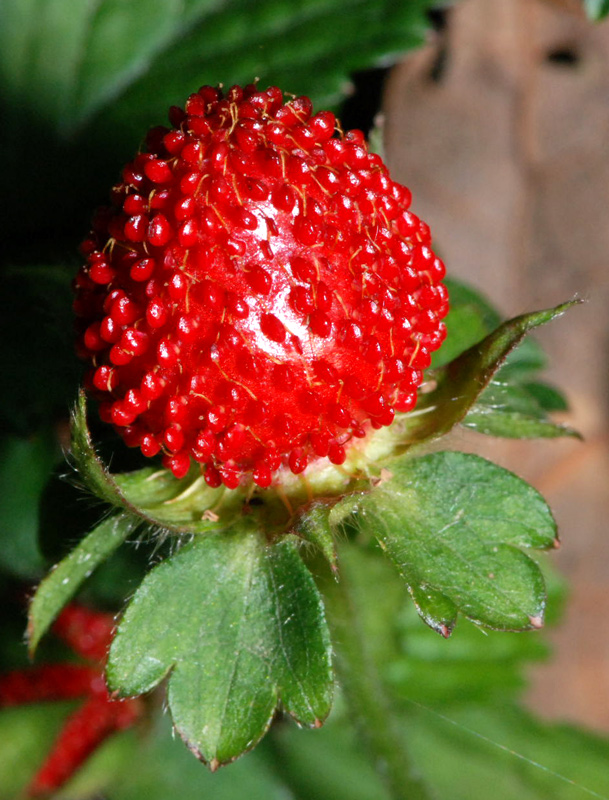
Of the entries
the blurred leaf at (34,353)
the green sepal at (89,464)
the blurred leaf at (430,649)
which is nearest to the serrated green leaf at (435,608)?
the green sepal at (89,464)

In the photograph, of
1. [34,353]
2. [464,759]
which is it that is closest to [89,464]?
[34,353]

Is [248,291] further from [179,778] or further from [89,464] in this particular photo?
[179,778]

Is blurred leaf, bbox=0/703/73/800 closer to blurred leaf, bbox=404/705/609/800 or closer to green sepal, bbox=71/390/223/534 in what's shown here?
blurred leaf, bbox=404/705/609/800

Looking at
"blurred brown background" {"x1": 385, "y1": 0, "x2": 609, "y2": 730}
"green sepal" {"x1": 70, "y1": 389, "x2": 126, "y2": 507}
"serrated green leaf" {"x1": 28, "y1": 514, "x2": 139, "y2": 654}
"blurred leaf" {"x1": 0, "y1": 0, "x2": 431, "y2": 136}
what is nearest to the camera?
"green sepal" {"x1": 70, "y1": 389, "x2": 126, "y2": 507}

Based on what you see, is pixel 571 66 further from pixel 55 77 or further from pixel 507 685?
pixel 507 685

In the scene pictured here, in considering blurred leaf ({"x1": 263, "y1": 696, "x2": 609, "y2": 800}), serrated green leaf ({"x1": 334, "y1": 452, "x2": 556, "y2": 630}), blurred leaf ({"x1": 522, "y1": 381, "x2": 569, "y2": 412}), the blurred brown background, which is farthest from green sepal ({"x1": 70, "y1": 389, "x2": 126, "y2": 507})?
the blurred brown background

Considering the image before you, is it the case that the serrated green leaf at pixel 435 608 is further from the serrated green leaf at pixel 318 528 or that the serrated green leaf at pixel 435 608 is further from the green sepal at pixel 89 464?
the green sepal at pixel 89 464
